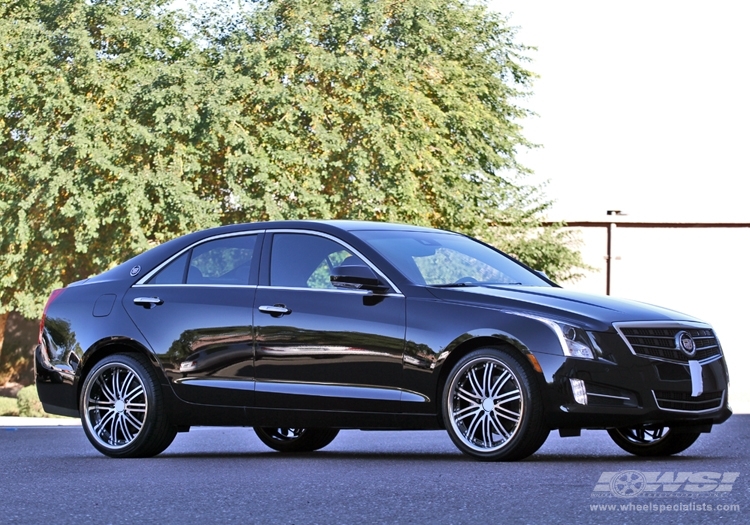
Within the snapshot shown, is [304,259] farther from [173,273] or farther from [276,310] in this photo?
[173,273]

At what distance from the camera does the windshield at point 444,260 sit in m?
9.12

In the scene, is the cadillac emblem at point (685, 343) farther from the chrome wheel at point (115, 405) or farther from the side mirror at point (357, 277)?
the chrome wheel at point (115, 405)

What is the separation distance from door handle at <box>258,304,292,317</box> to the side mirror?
44 cm

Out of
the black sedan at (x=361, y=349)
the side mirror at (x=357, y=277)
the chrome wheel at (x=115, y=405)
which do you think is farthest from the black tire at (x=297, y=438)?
the side mirror at (x=357, y=277)

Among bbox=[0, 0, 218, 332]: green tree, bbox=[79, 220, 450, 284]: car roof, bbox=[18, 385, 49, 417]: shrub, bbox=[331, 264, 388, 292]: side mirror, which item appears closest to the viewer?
bbox=[331, 264, 388, 292]: side mirror

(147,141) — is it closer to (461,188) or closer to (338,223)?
(461,188)

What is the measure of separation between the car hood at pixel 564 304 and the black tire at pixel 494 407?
337mm

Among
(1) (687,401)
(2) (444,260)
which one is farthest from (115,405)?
(1) (687,401)

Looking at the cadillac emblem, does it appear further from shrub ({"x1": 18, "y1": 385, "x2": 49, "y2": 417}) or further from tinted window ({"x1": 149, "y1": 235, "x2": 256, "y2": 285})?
shrub ({"x1": 18, "y1": 385, "x2": 49, "y2": 417})

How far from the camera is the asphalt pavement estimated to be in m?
6.21

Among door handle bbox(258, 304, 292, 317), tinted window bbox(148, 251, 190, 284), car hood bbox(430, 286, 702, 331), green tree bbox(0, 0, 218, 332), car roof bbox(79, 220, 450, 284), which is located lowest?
door handle bbox(258, 304, 292, 317)

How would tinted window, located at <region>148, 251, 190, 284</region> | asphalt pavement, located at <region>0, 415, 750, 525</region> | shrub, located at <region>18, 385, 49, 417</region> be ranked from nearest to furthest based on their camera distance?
Result: asphalt pavement, located at <region>0, 415, 750, 525</region> < tinted window, located at <region>148, 251, 190, 284</region> < shrub, located at <region>18, 385, 49, 417</region>

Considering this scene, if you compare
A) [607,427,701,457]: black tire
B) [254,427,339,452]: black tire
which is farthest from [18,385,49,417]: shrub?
[607,427,701,457]: black tire

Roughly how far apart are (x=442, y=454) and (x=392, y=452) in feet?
2.19
